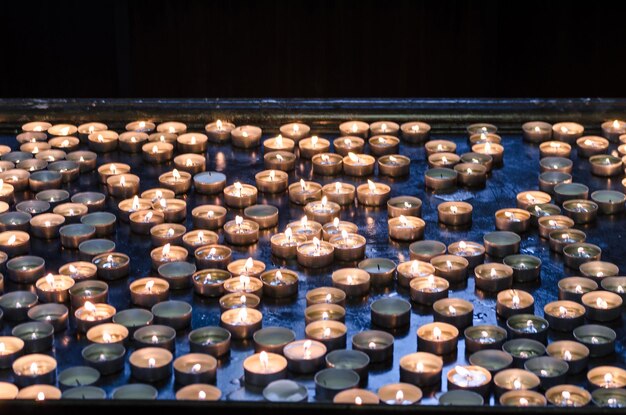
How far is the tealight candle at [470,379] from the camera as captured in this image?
2.42 metres

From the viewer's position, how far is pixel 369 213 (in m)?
3.39

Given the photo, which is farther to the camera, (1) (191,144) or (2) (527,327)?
(1) (191,144)

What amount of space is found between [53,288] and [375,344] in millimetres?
744

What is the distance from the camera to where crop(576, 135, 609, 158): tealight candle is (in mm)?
3746

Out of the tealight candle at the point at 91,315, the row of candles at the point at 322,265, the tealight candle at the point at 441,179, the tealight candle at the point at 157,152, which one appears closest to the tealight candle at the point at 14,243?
the row of candles at the point at 322,265

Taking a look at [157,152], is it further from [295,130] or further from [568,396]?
[568,396]

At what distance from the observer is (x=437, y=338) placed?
2.63 metres

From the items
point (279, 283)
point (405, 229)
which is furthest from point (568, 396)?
point (405, 229)

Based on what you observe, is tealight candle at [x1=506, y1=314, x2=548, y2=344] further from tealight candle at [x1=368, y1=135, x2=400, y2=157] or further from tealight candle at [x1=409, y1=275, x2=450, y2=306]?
tealight candle at [x1=368, y1=135, x2=400, y2=157]

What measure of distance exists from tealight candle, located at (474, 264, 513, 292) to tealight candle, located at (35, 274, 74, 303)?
915 millimetres

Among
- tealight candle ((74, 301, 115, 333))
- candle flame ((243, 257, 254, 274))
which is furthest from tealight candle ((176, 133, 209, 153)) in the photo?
tealight candle ((74, 301, 115, 333))
